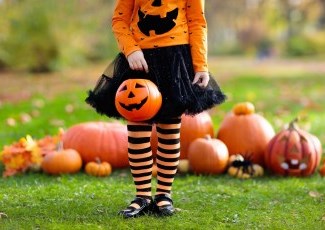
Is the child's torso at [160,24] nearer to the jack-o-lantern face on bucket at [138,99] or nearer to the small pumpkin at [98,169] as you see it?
the jack-o-lantern face on bucket at [138,99]

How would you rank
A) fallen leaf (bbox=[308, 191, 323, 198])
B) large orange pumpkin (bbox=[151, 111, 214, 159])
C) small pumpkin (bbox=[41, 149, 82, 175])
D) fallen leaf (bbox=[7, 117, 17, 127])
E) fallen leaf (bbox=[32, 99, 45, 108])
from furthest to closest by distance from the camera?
fallen leaf (bbox=[32, 99, 45, 108]) < fallen leaf (bbox=[7, 117, 17, 127]) < large orange pumpkin (bbox=[151, 111, 214, 159]) < small pumpkin (bbox=[41, 149, 82, 175]) < fallen leaf (bbox=[308, 191, 323, 198])

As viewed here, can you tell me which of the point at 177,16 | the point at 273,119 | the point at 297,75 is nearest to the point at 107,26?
the point at 297,75

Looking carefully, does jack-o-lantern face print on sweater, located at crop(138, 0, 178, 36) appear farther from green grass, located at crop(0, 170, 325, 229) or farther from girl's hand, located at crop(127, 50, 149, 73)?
green grass, located at crop(0, 170, 325, 229)

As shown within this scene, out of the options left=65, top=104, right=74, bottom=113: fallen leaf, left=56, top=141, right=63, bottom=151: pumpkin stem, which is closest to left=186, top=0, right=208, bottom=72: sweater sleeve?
left=56, top=141, right=63, bottom=151: pumpkin stem

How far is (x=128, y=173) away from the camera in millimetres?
4703

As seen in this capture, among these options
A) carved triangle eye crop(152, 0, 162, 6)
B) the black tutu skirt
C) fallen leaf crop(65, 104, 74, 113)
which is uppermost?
carved triangle eye crop(152, 0, 162, 6)

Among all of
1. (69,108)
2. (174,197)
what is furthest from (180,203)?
(69,108)

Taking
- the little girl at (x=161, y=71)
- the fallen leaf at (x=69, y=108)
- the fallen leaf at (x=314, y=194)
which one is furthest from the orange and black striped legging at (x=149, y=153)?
the fallen leaf at (x=69, y=108)

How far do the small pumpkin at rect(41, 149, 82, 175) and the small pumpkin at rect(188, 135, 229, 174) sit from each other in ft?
3.06

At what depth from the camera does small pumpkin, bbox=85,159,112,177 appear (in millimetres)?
4598

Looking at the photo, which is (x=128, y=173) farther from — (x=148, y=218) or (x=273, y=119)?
(x=273, y=119)

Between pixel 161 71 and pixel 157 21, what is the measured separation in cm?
28

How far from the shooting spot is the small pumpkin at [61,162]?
4594 millimetres

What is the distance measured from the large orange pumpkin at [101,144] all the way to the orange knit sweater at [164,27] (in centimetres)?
176
